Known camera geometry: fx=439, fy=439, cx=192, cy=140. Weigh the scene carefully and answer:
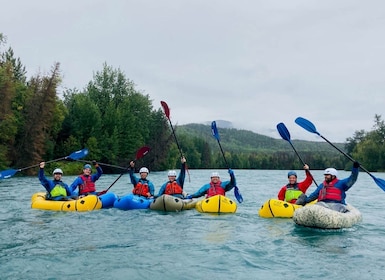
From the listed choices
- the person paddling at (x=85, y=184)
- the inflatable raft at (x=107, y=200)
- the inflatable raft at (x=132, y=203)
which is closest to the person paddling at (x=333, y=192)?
the inflatable raft at (x=132, y=203)

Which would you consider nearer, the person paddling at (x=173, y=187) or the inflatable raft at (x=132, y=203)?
the inflatable raft at (x=132, y=203)

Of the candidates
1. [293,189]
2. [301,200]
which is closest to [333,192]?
[301,200]

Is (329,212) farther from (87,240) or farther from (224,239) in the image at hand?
(87,240)

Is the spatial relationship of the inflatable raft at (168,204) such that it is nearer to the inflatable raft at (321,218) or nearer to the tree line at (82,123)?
the inflatable raft at (321,218)

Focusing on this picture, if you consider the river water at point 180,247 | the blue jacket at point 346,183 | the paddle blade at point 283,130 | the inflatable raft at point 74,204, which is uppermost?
the paddle blade at point 283,130

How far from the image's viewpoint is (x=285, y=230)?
8.91 meters

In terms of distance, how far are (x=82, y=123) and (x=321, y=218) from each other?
1236 inches

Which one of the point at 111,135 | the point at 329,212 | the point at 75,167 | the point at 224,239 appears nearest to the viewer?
the point at 224,239

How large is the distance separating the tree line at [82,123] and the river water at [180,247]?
1985cm

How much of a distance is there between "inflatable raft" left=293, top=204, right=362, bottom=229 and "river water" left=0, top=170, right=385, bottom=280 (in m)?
0.14

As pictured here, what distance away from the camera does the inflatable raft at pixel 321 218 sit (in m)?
8.67

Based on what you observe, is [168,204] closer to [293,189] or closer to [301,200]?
[293,189]

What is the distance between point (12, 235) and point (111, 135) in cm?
3113

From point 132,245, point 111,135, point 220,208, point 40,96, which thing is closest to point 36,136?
point 40,96
